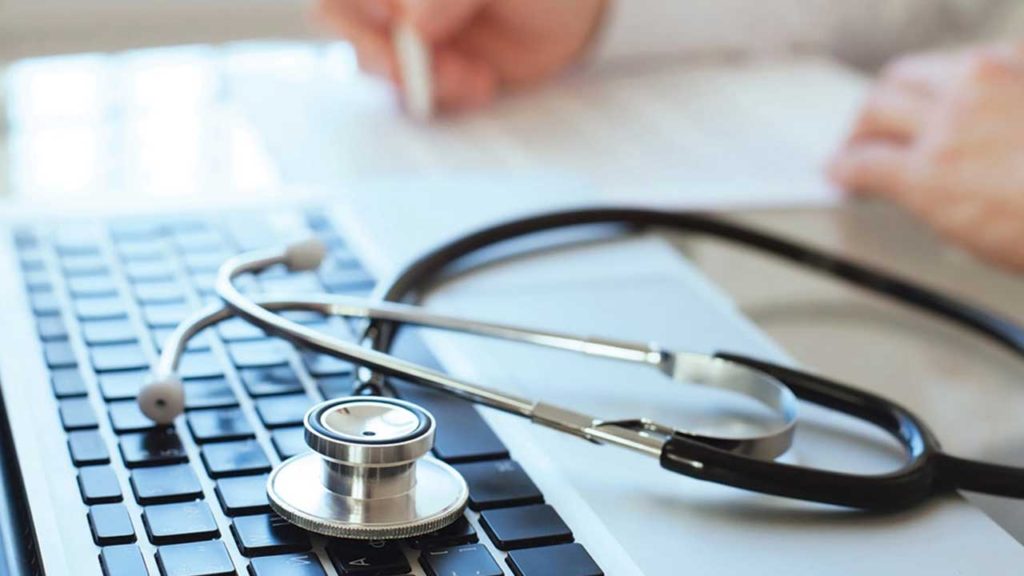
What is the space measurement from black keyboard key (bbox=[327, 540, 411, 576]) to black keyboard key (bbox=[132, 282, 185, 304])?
22cm

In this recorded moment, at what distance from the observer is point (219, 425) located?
461mm

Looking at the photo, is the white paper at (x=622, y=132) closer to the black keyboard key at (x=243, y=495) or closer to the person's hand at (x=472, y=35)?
the person's hand at (x=472, y=35)

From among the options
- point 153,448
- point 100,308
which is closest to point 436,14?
point 100,308

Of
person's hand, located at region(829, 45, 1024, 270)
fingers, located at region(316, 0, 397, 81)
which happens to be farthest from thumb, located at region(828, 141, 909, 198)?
fingers, located at region(316, 0, 397, 81)

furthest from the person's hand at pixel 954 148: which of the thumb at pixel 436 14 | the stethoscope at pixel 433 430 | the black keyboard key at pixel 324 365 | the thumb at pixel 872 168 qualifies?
the black keyboard key at pixel 324 365

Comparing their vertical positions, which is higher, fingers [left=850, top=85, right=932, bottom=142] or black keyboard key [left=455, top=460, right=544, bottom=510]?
fingers [left=850, top=85, right=932, bottom=142]

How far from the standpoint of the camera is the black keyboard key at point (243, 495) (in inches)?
15.8

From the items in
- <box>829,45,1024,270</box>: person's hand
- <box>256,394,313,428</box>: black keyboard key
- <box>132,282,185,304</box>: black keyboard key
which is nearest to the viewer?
<box>256,394,313,428</box>: black keyboard key

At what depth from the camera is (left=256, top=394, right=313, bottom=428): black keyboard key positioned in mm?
464

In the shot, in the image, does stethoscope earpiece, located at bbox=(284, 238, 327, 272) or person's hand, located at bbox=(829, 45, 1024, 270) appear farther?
person's hand, located at bbox=(829, 45, 1024, 270)

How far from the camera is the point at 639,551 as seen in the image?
1.31ft

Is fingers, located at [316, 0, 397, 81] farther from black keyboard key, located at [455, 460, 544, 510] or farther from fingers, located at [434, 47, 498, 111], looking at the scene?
black keyboard key, located at [455, 460, 544, 510]

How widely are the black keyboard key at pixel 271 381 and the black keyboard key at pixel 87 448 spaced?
61mm

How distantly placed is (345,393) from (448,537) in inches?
4.5
